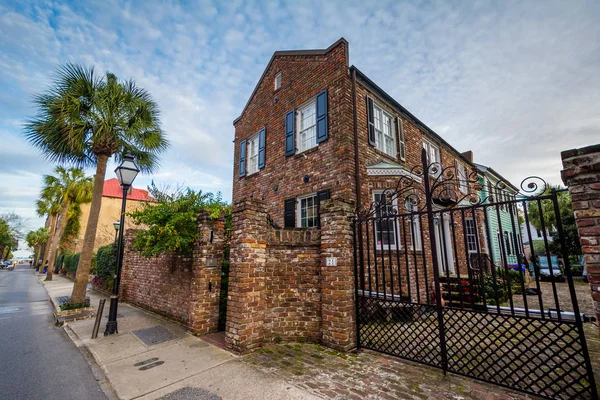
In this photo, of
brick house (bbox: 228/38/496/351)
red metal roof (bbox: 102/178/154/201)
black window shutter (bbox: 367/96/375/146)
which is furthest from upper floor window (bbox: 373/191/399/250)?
red metal roof (bbox: 102/178/154/201)

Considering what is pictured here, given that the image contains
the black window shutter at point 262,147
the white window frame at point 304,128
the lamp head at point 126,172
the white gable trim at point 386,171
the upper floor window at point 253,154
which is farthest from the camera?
the upper floor window at point 253,154

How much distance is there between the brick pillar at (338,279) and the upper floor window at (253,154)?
6.98 metres

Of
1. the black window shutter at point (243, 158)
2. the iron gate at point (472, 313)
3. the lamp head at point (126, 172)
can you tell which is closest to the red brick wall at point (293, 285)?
the iron gate at point (472, 313)

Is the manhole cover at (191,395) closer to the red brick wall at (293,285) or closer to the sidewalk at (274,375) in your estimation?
the sidewalk at (274,375)

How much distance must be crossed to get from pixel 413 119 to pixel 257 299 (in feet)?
31.0

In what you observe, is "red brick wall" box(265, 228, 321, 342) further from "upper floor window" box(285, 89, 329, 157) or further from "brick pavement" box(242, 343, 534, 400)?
"upper floor window" box(285, 89, 329, 157)

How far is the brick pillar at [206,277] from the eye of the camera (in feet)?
19.2

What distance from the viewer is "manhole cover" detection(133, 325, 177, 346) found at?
18.4ft

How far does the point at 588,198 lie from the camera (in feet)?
9.39

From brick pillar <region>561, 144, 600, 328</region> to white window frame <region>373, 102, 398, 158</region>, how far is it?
238 inches

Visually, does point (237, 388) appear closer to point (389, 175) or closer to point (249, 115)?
point (389, 175)

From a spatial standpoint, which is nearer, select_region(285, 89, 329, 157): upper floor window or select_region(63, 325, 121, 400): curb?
select_region(63, 325, 121, 400): curb

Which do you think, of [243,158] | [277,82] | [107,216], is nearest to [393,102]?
[277,82]

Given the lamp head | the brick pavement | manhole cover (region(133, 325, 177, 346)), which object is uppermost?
the lamp head
